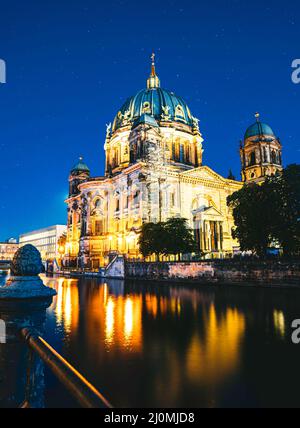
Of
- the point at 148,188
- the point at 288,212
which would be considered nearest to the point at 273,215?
the point at 288,212

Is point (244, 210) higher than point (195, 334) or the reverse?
higher

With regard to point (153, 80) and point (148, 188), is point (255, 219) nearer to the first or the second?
point (148, 188)

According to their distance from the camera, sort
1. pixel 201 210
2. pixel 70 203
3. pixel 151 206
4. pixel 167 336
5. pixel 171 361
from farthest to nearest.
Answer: pixel 70 203 < pixel 201 210 < pixel 151 206 < pixel 167 336 < pixel 171 361

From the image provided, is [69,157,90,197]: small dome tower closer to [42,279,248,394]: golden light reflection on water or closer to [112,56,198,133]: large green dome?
[112,56,198,133]: large green dome

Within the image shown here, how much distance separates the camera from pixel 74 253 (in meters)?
68.2

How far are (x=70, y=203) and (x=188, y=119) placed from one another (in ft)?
117

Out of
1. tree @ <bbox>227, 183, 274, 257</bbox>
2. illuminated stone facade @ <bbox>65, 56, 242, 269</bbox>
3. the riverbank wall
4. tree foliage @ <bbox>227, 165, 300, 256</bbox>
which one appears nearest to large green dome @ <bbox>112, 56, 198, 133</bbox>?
illuminated stone facade @ <bbox>65, 56, 242, 269</bbox>

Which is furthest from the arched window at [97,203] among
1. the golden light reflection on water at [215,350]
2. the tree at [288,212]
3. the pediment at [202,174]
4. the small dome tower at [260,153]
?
the golden light reflection on water at [215,350]

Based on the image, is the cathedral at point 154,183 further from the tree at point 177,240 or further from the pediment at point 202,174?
the tree at point 177,240

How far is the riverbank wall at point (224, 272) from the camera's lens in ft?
71.9
